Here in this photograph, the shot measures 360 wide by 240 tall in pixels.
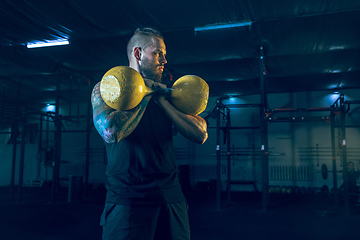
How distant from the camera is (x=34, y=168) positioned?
9375 mm

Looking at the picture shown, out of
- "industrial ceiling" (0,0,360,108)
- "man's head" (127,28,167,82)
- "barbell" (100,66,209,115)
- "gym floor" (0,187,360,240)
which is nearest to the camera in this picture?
"barbell" (100,66,209,115)

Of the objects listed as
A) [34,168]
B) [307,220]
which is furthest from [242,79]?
[34,168]

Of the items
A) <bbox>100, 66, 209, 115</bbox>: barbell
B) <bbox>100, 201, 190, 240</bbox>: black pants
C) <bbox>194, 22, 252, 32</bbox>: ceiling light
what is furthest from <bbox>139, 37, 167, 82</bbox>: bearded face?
<bbox>194, 22, 252, 32</bbox>: ceiling light

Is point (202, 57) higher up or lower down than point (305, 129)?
higher up

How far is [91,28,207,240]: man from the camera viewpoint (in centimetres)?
87

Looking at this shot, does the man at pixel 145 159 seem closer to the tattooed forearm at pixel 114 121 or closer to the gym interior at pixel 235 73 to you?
the tattooed forearm at pixel 114 121

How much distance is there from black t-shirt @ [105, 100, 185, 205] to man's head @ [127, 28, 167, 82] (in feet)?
0.42

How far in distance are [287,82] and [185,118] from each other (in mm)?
6277

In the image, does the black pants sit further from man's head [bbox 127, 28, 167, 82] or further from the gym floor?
the gym floor

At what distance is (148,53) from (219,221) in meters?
3.54

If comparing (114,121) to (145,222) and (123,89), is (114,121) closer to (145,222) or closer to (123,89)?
(123,89)

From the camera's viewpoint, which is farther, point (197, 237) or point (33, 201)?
point (33, 201)

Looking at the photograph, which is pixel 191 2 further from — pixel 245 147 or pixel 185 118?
pixel 245 147

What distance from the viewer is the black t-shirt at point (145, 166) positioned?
911 mm
